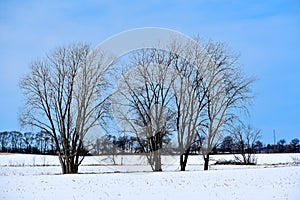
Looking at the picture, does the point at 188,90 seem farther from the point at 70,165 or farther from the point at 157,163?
the point at 70,165

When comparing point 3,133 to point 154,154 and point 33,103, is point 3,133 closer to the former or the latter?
point 33,103

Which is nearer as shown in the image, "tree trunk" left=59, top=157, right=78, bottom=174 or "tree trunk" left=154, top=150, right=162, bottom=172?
"tree trunk" left=154, top=150, right=162, bottom=172

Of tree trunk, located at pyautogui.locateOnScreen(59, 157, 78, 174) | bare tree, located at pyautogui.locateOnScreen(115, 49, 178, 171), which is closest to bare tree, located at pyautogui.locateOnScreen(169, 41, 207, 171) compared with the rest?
bare tree, located at pyautogui.locateOnScreen(115, 49, 178, 171)

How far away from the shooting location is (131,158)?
26.6 meters

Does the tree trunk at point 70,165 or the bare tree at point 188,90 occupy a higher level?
the bare tree at point 188,90

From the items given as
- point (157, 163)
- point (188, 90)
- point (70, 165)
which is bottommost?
point (70, 165)

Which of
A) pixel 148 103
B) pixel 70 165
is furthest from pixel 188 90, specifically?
pixel 70 165

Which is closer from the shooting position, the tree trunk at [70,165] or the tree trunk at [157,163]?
the tree trunk at [157,163]

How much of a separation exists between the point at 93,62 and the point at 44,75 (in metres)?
4.55

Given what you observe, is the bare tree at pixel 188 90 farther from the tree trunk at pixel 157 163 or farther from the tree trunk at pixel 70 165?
the tree trunk at pixel 70 165

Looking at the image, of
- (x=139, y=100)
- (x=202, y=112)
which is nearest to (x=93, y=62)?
(x=139, y=100)

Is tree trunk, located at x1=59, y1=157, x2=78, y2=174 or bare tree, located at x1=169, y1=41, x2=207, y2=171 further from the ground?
bare tree, located at x1=169, y1=41, x2=207, y2=171

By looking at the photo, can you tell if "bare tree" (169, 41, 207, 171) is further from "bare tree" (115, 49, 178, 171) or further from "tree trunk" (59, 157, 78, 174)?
"tree trunk" (59, 157, 78, 174)

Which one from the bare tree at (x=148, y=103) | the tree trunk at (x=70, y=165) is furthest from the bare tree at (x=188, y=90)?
the tree trunk at (x=70, y=165)
